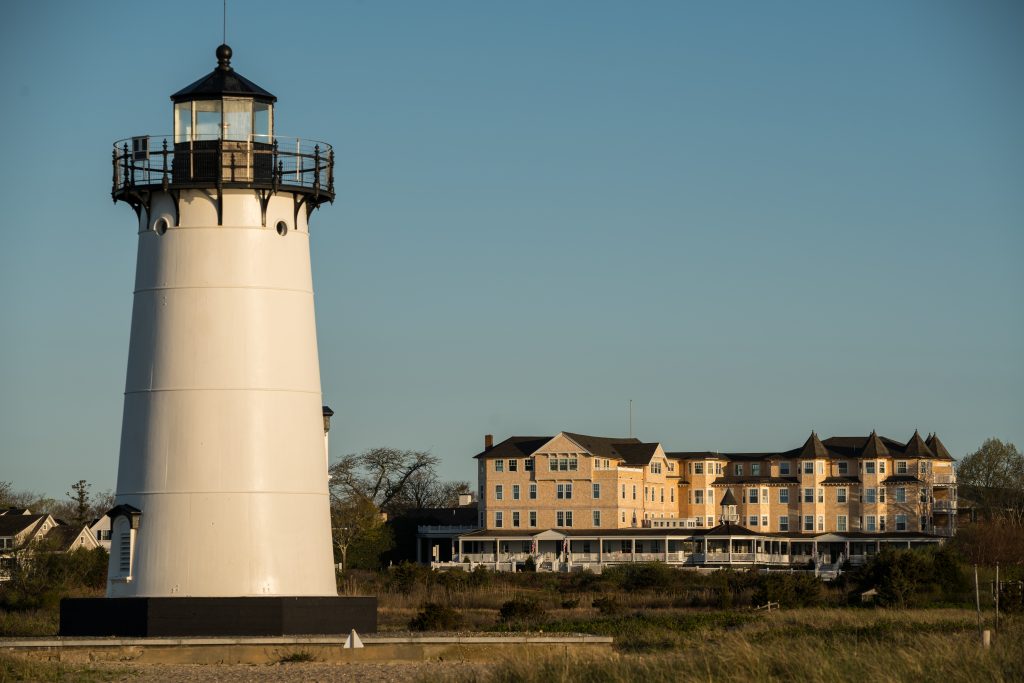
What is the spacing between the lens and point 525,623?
43281 mm

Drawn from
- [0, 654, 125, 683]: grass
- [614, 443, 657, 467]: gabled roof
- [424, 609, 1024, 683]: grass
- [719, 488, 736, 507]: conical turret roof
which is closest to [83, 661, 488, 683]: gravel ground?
[0, 654, 125, 683]: grass

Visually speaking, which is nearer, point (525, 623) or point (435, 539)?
point (525, 623)

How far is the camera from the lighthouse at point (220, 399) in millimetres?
30484

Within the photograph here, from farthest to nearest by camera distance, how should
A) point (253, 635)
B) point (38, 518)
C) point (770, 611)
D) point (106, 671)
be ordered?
point (38, 518) → point (770, 611) → point (253, 635) → point (106, 671)

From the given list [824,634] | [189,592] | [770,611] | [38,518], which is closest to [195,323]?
[189,592]

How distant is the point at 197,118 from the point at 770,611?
81.6 feet

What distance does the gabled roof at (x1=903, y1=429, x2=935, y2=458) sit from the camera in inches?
3851

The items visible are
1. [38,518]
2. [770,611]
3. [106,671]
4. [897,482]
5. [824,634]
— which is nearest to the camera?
[106,671]

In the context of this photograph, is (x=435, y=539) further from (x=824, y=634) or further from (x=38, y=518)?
(x=824, y=634)

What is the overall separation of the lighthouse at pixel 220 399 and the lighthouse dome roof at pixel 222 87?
0.04m

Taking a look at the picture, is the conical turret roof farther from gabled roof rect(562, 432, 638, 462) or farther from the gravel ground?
the gravel ground

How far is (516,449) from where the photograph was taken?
96438 millimetres

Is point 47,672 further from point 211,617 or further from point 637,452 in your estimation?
point 637,452

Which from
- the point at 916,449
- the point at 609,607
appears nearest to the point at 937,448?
the point at 916,449
